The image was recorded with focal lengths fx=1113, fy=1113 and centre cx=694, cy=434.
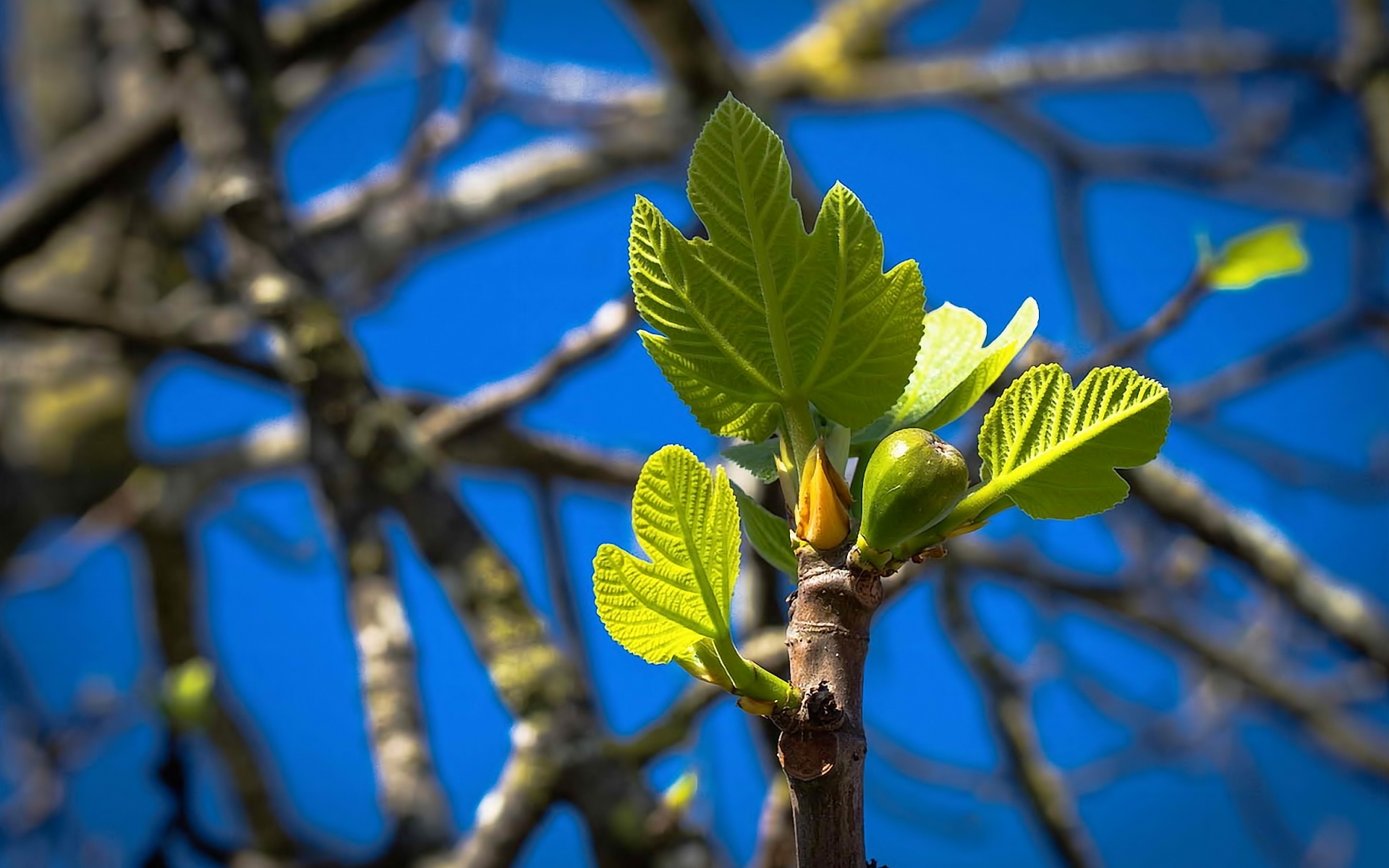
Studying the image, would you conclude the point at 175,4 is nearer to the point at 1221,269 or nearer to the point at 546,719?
the point at 546,719

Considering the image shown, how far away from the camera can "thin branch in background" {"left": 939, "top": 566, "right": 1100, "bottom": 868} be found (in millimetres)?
860

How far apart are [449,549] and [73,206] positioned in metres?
0.96

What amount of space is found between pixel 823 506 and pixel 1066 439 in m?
0.06

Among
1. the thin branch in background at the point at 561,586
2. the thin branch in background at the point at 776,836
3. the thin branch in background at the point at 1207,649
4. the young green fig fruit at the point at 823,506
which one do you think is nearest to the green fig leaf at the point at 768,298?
the young green fig fruit at the point at 823,506

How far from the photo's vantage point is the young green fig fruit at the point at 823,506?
0.25 meters

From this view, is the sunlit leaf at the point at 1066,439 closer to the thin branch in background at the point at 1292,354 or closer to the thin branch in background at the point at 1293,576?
the thin branch in background at the point at 1293,576

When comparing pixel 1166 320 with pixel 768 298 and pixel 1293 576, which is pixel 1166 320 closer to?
pixel 768 298

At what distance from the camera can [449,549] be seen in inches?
29.0

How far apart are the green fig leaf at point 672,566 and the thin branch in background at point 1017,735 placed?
0.72 m

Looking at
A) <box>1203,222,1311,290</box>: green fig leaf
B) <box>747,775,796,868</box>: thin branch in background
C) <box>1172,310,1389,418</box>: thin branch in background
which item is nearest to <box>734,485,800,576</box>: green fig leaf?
<box>747,775,796,868</box>: thin branch in background

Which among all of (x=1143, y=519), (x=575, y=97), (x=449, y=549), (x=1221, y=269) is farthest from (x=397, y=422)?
(x=575, y=97)

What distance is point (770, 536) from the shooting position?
282 mm

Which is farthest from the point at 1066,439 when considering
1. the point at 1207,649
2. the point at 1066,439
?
the point at 1207,649

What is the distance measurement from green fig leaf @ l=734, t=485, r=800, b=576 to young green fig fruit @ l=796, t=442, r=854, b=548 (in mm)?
25
